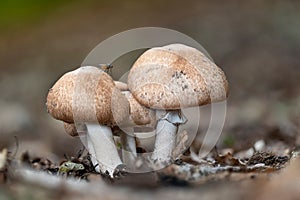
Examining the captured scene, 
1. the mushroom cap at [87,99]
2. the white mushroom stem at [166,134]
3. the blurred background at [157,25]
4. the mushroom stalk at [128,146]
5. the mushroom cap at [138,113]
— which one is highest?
the mushroom cap at [87,99]

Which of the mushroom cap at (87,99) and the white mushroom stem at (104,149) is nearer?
the mushroom cap at (87,99)

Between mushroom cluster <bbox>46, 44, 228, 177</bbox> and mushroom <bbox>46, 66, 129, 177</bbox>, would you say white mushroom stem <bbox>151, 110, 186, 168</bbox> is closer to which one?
mushroom cluster <bbox>46, 44, 228, 177</bbox>

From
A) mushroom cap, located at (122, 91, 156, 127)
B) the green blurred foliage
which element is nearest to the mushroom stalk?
mushroom cap, located at (122, 91, 156, 127)

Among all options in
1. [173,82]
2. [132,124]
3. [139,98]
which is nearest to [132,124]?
[132,124]

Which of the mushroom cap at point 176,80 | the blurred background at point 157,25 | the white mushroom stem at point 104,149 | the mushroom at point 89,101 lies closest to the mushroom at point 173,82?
the mushroom cap at point 176,80

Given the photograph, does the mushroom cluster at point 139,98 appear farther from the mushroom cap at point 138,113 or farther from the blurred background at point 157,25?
Answer: the blurred background at point 157,25
